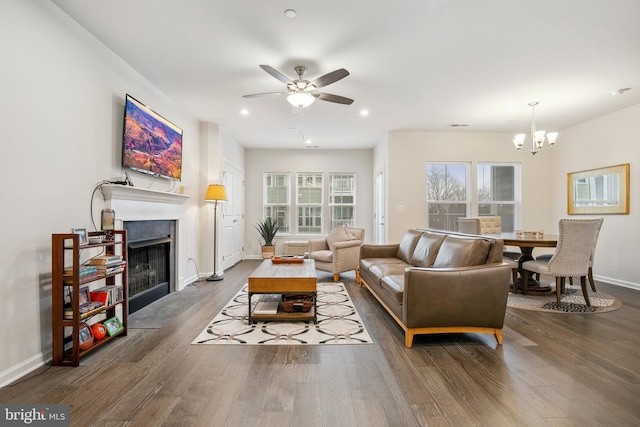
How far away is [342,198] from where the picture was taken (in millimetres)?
7750

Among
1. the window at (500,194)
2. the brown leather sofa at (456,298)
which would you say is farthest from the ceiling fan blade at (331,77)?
the window at (500,194)

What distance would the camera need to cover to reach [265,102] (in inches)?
175

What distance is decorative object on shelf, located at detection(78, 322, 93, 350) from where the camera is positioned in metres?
2.32

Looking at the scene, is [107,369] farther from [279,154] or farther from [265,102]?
[279,154]

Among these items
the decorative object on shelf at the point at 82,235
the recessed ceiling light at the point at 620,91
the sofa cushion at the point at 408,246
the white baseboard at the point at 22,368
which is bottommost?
the white baseboard at the point at 22,368

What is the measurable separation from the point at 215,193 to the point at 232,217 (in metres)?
1.57

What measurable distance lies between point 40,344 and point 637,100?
7.16m

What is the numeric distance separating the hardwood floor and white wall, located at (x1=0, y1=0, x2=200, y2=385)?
40 cm

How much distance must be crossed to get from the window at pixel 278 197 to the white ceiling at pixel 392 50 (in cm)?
291

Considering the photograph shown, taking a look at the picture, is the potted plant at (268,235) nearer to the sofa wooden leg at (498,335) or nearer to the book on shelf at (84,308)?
the book on shelf at (84,308)

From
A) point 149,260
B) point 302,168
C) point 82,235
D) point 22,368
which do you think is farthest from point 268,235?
point 22,368

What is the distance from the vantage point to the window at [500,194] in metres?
6.20

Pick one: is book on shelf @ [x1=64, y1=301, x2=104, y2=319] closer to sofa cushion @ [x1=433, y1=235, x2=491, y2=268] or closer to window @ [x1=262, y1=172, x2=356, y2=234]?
sofa cushion @ [x1=433, y1=235, x2=491, y2=268]

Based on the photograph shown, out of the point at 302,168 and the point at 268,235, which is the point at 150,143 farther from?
the point at 302,168
